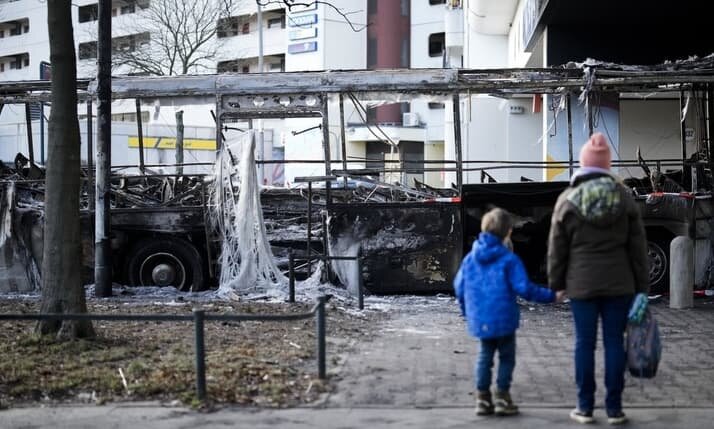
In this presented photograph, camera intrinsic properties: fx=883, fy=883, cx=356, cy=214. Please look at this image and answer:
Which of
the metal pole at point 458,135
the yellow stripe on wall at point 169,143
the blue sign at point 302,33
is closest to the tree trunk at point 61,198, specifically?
the metal pole at point 458,135

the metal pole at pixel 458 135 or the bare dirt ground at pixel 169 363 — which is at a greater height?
the metal pole at pixel 458 135

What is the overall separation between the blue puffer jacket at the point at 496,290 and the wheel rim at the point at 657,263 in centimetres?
686

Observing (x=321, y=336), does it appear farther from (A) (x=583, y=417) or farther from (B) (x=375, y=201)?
(B) (x=375, y=201)

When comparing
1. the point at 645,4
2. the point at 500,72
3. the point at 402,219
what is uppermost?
Answer: the point at 645,4

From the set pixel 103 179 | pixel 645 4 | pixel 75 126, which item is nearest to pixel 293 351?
pixel 75 126

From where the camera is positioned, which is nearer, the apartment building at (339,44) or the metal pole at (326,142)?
the metal pole at (326,142)

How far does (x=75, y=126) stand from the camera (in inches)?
339

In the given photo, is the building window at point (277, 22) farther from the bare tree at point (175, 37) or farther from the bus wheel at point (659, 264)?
the bus wheel at point (659, 264)

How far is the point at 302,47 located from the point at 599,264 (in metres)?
44.3

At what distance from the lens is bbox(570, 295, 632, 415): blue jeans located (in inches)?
225

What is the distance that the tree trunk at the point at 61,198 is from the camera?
8445 mm

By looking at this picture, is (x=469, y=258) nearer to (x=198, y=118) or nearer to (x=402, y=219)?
(x=402, y=219)

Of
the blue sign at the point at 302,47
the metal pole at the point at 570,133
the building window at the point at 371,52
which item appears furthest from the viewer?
the building window at the point at 371,52

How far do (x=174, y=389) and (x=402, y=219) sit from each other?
5.81 m
